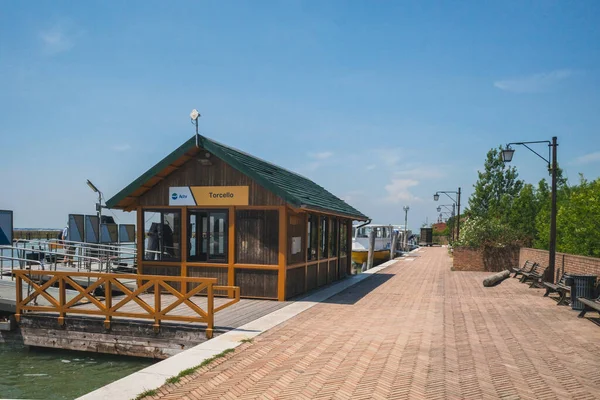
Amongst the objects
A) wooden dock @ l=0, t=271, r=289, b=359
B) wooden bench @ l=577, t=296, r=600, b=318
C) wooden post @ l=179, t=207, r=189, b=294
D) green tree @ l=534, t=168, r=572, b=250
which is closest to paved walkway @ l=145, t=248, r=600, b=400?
wooden bench @ l=577, t=296, r=600, b=318

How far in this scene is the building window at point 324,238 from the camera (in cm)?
1591

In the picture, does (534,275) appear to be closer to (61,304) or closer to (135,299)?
(135,299)

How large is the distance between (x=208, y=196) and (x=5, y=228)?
509 cm

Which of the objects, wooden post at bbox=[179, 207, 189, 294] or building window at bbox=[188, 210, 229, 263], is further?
wooden post at bbox=[179, 207, 189, 294]

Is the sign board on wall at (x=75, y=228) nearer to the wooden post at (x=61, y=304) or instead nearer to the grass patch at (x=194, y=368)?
the wooden post at (x=61, y=304)

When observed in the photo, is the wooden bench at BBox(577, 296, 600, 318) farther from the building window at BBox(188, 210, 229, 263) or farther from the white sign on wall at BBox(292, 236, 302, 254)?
the building window at BBox(188, 210, 229, 263)

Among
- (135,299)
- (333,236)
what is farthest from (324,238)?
(135,299)

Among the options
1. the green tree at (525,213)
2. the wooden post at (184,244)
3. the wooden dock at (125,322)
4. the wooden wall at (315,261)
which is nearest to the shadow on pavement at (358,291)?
the wooden wall at (315,261)

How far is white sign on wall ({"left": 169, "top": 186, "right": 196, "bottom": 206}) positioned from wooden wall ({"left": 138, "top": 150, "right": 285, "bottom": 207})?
0.41 ft

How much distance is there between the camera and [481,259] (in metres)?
23.3

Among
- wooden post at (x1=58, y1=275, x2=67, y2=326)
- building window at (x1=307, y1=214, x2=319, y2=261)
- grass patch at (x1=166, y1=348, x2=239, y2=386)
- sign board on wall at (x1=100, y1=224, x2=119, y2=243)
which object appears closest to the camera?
grass patch at (x1=166, y1=348, x2=239, y2=386)

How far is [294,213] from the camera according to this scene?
1284 centimetres

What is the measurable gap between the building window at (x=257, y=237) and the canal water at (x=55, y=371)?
12.9 feet

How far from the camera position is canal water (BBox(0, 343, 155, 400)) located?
306 inches
